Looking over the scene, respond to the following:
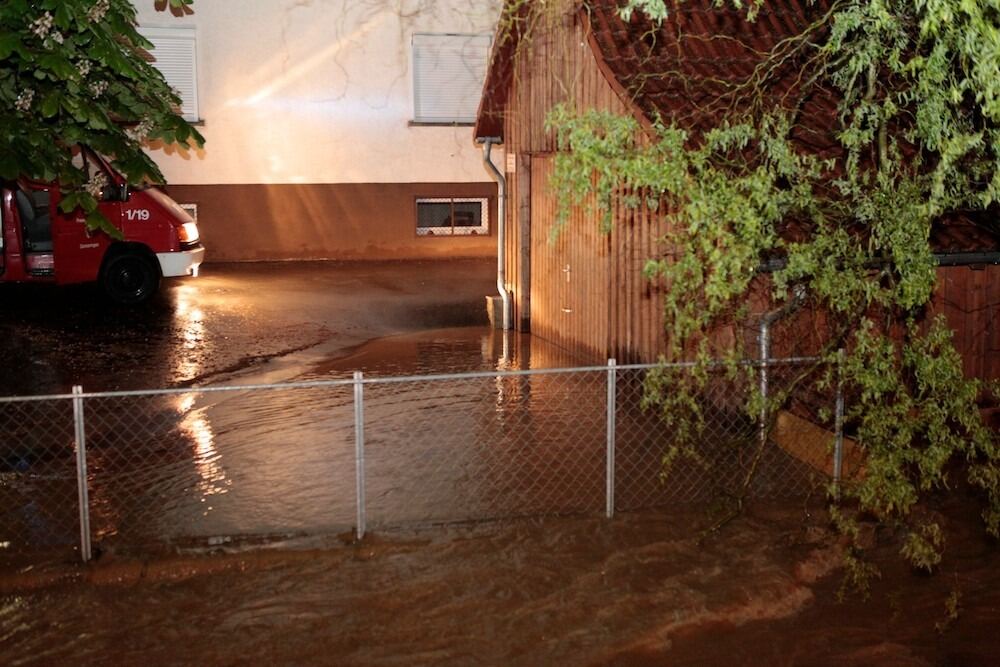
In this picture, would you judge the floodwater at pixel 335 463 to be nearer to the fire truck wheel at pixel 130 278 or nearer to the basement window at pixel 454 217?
the fire truck wheel at pixel 130 278

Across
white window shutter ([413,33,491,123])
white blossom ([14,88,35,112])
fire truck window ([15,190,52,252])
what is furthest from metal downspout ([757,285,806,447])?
white window shutter ([413,33,491,123])

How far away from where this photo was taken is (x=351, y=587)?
6410 mm

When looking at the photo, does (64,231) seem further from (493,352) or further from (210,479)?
(210,479)

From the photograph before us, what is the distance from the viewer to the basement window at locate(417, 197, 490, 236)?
24.7 m

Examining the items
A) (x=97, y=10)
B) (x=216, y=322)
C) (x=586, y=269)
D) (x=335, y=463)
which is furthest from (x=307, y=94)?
(x=97, y=10)

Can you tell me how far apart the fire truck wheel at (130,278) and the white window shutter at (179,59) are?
596 cm

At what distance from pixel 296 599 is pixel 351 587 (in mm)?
327

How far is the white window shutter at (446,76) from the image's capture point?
23.4 metres

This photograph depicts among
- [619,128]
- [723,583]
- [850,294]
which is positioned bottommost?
[723,583]

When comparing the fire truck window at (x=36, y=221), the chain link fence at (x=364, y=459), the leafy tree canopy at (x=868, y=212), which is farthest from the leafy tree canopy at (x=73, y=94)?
the fire truck window at (x=36, y=221)

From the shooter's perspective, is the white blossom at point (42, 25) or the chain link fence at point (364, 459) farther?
the chain link fence at point (364, 459)

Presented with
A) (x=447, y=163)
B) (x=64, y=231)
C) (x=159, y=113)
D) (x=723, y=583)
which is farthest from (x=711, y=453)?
(x=447, y=163)

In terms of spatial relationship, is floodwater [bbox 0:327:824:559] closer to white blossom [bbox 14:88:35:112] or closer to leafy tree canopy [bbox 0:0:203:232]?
leafy tree canopy [bbox 0:0:203:232]

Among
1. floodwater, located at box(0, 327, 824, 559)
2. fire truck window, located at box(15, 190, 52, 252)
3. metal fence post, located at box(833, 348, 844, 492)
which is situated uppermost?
fire truck window, located at box(15, 190, 52, 252)
